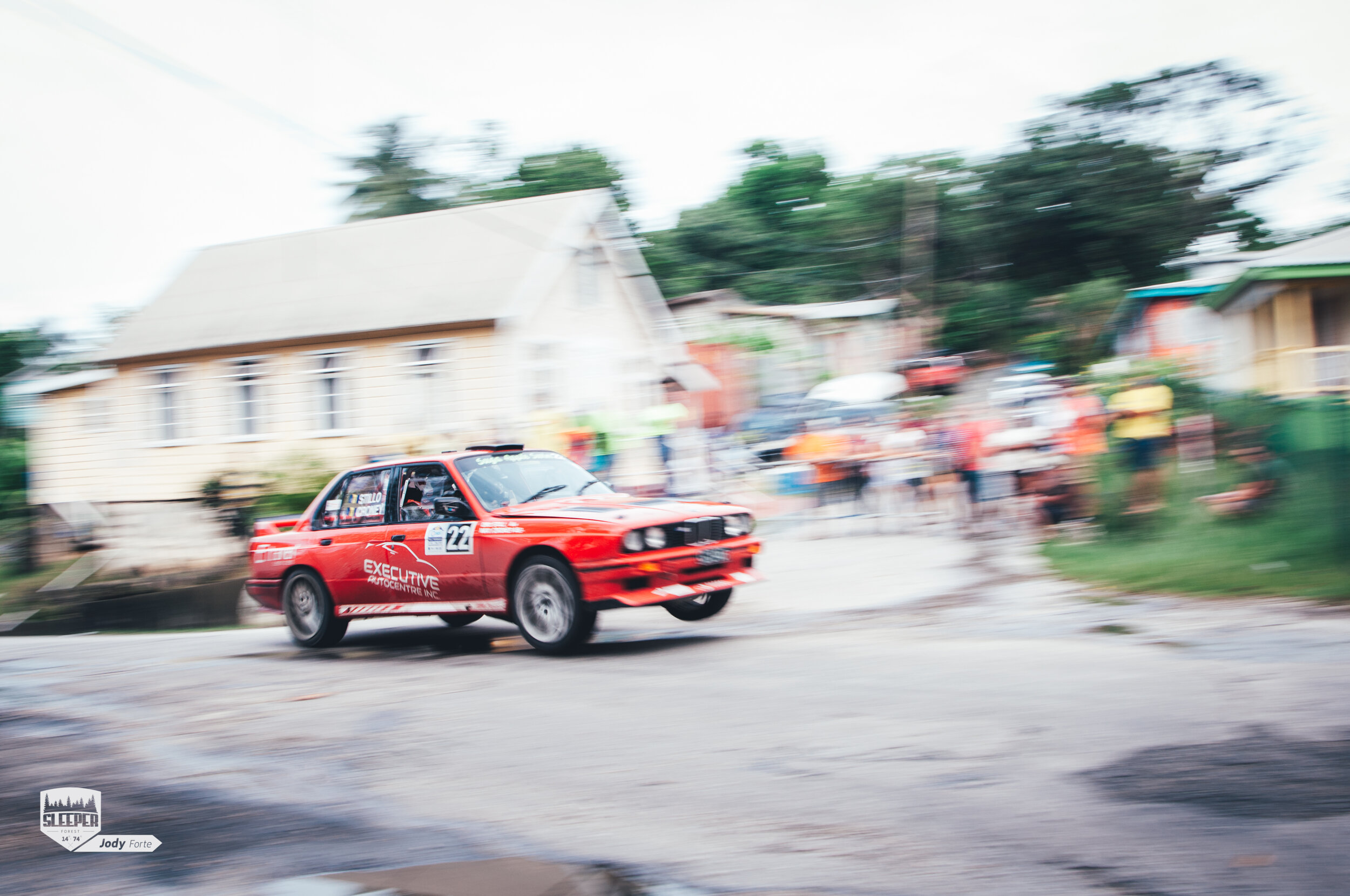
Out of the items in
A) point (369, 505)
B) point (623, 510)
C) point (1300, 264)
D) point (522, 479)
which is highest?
point (1300, 264)

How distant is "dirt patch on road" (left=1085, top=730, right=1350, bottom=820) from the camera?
13.4ft

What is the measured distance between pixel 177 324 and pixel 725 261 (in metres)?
27.3

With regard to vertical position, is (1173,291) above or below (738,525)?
above

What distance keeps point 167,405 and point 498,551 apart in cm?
2119

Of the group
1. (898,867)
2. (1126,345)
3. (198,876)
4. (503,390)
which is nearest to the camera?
→ (898,867)

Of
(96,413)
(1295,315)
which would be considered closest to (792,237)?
(96,413)

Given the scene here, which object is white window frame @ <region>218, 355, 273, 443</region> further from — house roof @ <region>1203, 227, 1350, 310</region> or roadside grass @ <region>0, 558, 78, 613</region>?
house roof @ <region>1203, 227, 1350, 310</region>

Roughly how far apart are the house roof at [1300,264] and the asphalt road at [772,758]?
38.1ft

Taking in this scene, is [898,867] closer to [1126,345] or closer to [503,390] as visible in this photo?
[503,390]

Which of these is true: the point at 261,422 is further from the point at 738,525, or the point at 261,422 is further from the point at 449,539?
the point at 738,525

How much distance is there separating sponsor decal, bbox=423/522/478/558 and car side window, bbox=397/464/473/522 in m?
0.07

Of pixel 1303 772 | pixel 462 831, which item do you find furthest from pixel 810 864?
pixel 1303 772

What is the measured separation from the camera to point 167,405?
2694 centimetres

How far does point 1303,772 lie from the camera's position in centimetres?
443
